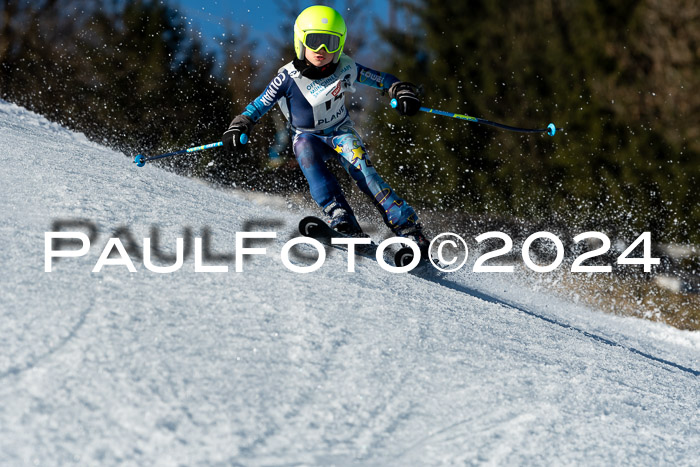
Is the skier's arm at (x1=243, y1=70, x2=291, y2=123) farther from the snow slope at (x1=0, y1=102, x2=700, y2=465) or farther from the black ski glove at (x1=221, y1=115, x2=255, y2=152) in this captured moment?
the snow slope at (x1=0, y1=102, x2=700, y2=465)

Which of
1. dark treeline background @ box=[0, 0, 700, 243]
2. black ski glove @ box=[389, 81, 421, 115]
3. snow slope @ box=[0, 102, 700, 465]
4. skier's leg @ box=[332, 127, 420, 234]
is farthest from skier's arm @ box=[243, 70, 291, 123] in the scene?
dark treeline background @ box=[0, 0, 700, 243]

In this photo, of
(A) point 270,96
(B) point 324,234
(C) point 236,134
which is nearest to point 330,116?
(A) point 270,96

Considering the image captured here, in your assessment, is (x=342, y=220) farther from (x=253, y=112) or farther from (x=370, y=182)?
(x=253, y=112)

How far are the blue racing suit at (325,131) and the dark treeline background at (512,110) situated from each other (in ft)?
20.7

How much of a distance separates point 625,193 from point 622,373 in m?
7.47

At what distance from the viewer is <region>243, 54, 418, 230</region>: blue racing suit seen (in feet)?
15.7

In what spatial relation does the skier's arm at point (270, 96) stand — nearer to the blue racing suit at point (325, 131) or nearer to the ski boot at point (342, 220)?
the blue racing suit at point (325, 131)

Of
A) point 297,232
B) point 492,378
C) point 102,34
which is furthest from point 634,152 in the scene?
point 102,34

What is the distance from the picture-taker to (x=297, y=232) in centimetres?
505

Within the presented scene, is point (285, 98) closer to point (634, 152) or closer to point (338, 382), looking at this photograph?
point (338, 382)

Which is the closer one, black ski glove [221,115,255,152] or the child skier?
black ski glove [221,115,255,152]

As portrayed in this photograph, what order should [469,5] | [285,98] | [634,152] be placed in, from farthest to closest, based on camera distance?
1. [469,5]
2. [634,152]
3. [285,98]

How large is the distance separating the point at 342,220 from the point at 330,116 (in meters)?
0.76

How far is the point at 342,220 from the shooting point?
477 cm
